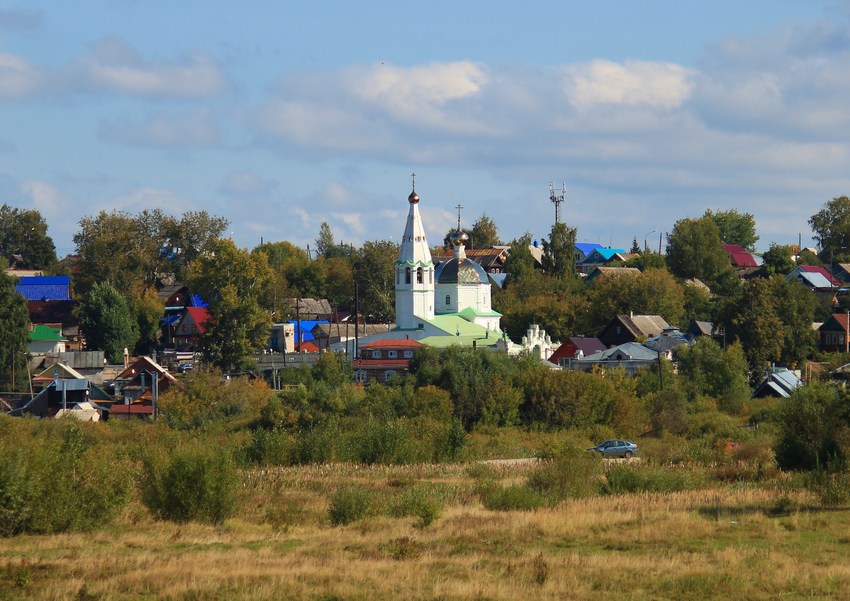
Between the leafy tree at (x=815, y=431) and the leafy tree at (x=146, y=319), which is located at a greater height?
the leafy tree at (x=146, y=319)

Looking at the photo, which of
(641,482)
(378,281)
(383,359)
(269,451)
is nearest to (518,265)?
(378,281)

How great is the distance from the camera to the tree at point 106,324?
243 ft

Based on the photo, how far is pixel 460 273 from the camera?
252ft

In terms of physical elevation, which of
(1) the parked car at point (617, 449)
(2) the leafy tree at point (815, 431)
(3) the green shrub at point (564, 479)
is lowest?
(1) the parked car at point (617, 449)

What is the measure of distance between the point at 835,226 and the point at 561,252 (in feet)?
89.3

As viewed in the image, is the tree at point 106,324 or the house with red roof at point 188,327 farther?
the house with red roof at point 188,327

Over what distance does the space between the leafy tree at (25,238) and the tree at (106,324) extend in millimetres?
40190

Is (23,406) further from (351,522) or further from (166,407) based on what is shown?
(351,522)

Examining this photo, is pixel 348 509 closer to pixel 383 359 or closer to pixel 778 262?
pixel 383 359

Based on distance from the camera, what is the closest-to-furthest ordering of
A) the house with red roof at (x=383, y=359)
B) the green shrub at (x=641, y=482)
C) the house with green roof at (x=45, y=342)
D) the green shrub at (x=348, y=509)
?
the green shrub at (x=348, y=509) < the green shrub at (x=641, y=482) < the house with red roof at (x=383, y=359) < the house with green roof at (x=45, y=342)

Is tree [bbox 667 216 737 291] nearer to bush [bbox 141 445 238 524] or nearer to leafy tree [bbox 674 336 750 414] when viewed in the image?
leafy tree [bbox 674 336 750 414]

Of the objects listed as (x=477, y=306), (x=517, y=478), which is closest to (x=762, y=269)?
(x=477, y=306)

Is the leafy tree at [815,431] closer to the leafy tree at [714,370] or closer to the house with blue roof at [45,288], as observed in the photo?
the leafy tree at [714,370]

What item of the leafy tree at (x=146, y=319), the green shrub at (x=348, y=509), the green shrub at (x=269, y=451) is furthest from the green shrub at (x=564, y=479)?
the leafy tree at (x=146, y=319)
